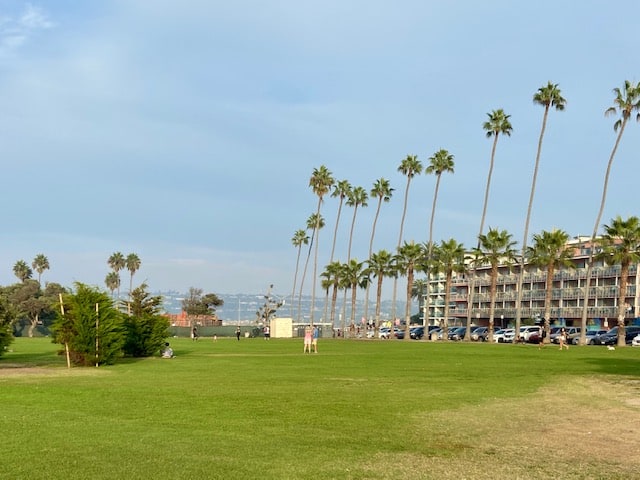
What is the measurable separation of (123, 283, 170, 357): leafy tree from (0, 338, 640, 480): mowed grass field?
1635cm

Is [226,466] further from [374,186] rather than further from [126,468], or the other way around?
[374,186]

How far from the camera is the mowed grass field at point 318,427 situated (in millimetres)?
9836

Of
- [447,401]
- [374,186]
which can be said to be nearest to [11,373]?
[447,401]

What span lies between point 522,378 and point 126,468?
19.1 m

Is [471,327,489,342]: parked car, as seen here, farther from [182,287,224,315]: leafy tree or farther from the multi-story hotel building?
[182,287,224,315]: leafy tree

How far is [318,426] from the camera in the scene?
13586 millimetres

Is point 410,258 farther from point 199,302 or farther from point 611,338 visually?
point 199,302

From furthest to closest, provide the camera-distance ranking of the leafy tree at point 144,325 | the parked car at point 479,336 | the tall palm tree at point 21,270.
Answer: the tall palm tree at point 21,270 < the parked car at point 479,336 < the leafy tree at point 144,325

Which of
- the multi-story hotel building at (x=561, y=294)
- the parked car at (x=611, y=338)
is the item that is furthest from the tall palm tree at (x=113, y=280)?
the parked car at (x=611, y=338)

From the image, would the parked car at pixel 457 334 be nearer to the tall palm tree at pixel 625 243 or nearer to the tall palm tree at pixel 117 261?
the tall palm tree at pixel 625 243

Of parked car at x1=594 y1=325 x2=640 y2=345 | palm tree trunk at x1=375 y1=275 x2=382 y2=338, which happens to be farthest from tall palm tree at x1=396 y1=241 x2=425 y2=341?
parked car at x1=594 y1=325 x2=640 y2=345

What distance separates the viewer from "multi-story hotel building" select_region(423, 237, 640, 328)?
355 feet

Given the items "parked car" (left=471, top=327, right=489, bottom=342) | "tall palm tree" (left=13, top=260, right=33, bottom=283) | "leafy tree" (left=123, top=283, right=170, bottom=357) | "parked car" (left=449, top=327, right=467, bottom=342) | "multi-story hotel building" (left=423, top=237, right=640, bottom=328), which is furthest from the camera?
"tall palm tree" (left=13, top=260, right=33, bottom=283)

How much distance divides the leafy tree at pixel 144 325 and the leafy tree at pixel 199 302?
376 feet
